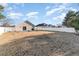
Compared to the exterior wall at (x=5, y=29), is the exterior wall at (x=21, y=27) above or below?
above

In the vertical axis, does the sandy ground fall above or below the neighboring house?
below

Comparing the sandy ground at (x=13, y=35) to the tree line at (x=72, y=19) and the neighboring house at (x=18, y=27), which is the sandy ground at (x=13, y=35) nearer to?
the neighboring house at (x=18, y=27)

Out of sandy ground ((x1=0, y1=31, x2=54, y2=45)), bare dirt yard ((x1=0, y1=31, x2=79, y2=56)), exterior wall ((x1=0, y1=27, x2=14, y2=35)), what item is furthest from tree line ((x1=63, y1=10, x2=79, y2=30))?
exterior wall ((x1=0, y1=27, x2=14, y2=35))

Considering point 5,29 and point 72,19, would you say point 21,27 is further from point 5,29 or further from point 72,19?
point 72,19

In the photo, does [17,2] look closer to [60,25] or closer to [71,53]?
[60,25]

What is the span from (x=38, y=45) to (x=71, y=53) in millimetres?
321

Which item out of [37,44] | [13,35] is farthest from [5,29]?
[37,44]

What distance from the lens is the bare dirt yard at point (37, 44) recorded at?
2816mm

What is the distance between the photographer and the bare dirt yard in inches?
111

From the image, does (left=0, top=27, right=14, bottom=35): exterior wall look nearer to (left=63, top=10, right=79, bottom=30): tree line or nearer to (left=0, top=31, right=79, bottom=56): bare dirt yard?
(left=0, top=31, right=79, bottom=56): bare dirt yard

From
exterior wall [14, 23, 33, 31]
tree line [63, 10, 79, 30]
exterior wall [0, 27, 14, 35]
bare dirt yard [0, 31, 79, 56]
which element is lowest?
bare dirt yard [0, 31, 79, 56]

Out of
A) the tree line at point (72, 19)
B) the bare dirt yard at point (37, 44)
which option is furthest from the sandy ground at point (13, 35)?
the tree line at point (72, 19)

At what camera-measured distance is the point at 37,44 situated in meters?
2.83

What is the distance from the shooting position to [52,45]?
112 inches
